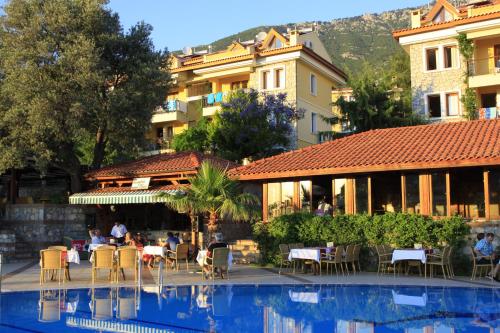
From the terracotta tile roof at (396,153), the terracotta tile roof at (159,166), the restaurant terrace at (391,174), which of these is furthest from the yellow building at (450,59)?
the terracotta tile roof at (159,166)

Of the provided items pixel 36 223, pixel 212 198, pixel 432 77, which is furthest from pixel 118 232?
pixel 432 77

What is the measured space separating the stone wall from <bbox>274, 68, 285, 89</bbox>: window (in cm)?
1852

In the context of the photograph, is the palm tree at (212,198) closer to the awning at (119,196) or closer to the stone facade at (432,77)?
the awning at (119,196)

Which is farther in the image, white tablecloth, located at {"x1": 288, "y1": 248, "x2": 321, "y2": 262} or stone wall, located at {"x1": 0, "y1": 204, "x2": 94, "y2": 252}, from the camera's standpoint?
stone wall, located at {"x1": 0, "y1": 204, "x2": 94, "y2": 252}

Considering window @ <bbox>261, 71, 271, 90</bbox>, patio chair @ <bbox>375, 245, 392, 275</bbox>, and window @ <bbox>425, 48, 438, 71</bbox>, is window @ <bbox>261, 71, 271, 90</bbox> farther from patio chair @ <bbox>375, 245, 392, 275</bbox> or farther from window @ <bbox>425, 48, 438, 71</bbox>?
patio chair @ <bbox>375, 245, 392, 275</bbox>

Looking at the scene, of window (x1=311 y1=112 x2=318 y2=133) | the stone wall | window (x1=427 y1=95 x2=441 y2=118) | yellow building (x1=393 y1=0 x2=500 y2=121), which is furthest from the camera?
window (x1=311 y1=112 x2=318 y2=133)

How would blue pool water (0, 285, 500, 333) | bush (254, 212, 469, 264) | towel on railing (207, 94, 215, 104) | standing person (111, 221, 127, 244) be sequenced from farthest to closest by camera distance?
towel on railing (207, 94, 215, 104) → standing person (111, 221, 127, 244) → bush (254, 212, 469, 264) → blue pool water (0, 285, 500, 333)

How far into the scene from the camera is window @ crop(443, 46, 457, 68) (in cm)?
3447

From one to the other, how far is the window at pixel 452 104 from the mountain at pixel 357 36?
6076 centimetres

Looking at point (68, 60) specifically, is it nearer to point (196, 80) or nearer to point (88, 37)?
point (88, 37)

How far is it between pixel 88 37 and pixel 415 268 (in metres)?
17.9

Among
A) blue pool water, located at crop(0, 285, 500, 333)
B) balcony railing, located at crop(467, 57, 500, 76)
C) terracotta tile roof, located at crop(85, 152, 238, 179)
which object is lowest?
blue pool water, located at crop(0, 285, 500, 333)

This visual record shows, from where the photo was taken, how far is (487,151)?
18.2 metres

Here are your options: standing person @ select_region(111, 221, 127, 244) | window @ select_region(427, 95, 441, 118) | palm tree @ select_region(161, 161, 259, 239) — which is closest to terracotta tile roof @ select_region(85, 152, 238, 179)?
standing person @ select_region(111, 221, 127, 244)
